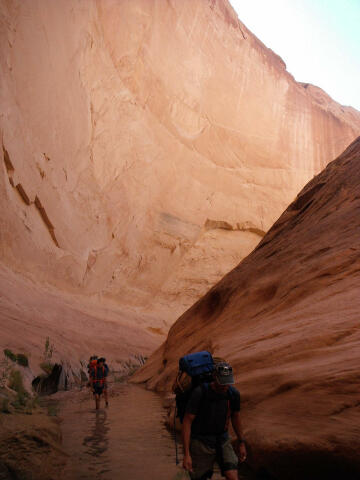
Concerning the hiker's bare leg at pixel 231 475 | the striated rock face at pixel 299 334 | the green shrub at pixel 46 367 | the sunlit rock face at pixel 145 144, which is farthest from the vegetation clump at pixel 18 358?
the sunlit rock face at pixel 145 144

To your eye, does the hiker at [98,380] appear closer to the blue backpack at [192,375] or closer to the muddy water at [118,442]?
the muddy water at [118,442]

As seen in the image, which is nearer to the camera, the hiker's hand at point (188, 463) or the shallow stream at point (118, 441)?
the hiker's hand at point (188, 463)

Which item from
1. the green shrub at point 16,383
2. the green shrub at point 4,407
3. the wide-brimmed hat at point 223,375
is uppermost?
the green shrub at point 16,383

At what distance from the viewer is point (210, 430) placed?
3.32m

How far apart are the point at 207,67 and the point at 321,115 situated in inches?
535

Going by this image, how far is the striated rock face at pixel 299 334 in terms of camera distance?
12.3 feet

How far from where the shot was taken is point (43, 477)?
384cm

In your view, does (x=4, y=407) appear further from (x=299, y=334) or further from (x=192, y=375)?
(x=299, y=334)

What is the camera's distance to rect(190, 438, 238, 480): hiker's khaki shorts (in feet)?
10.6

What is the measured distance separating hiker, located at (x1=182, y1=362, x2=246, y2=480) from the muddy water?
1145 millimetres

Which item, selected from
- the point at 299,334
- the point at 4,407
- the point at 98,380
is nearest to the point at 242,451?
the point at 299,334

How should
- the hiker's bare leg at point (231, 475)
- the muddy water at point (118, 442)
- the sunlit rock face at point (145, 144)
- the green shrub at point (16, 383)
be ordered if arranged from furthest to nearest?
the sunlit rock face at point (145, 144)
the green shrub at point (16, 383)
the muddy water at point (118, 442)
the hiker's bare leg at point (231, 475)

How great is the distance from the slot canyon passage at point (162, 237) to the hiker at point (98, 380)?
27 cm

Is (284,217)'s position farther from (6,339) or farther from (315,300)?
(6,339)
